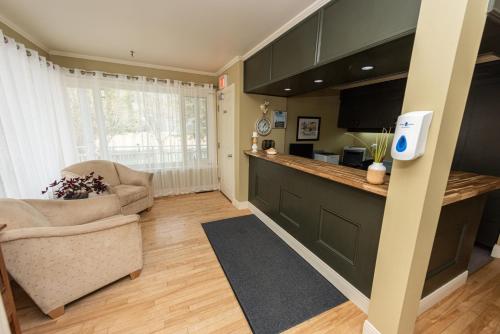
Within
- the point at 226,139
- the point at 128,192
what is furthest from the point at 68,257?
the point at 226,139

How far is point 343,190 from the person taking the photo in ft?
5.48

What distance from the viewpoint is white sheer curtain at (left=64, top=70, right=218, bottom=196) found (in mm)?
3162

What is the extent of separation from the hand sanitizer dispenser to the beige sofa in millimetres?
3142

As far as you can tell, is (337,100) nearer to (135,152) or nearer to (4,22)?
(135,152)

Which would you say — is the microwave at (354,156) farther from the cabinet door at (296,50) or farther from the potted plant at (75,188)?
the potted plant at (75,188)

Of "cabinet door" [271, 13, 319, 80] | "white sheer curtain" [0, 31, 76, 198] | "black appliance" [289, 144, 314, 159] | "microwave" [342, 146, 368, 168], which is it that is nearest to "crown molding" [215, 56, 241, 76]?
"cabinet door" [271, 13, 319, 80]

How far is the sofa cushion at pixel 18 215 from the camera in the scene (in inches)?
52.1

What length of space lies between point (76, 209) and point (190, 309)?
4.63 ft

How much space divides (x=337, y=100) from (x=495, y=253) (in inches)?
120

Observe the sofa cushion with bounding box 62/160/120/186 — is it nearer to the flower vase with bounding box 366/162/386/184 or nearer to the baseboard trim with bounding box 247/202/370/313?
the baseboard trim with bounding box 247/202/370/313

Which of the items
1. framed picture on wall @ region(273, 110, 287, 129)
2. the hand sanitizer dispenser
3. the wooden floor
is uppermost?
framed picture on wall @ region(273, 110, 287, 129)

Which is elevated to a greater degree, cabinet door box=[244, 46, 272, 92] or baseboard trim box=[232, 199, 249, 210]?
cabinet door box=[244, 46, 272, 92]

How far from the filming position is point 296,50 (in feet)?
6.38

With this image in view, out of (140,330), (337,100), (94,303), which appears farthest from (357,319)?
(337,100)
